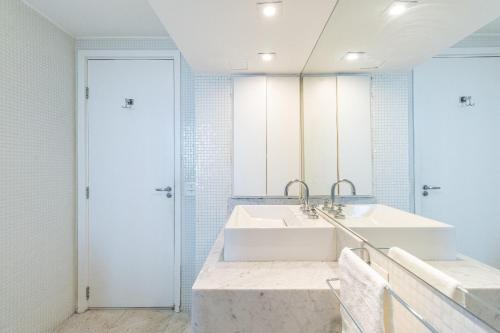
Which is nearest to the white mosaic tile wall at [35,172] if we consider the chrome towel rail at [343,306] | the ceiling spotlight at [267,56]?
the ceiling spotlight at [267,56]

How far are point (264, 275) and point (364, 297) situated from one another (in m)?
0.43

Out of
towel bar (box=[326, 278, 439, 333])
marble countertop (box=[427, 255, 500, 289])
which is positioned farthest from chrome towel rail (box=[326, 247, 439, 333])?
marble countertop (box=[427, 255, 500, 289])

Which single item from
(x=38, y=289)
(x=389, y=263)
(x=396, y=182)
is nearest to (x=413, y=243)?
(x=389, y=263)

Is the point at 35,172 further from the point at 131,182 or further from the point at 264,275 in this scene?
the point at 264,275

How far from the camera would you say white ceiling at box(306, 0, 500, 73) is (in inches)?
22.1

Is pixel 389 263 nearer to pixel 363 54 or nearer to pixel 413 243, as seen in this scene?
pixel 413 243

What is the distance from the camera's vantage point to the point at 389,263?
2.59 feet

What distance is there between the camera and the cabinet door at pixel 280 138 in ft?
6.89

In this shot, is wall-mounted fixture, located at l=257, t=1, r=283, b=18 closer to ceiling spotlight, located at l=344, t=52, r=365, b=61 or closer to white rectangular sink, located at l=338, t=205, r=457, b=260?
ceiling spotlight, located at l=344, t=52, r=365, b=61

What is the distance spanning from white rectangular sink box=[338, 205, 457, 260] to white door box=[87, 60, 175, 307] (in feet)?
5.65

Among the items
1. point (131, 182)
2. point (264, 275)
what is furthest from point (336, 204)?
point (131, 182)

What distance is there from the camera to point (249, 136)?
6.87 feet

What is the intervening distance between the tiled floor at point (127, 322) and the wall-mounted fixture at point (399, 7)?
2332 mm

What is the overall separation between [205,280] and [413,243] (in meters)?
0.70
